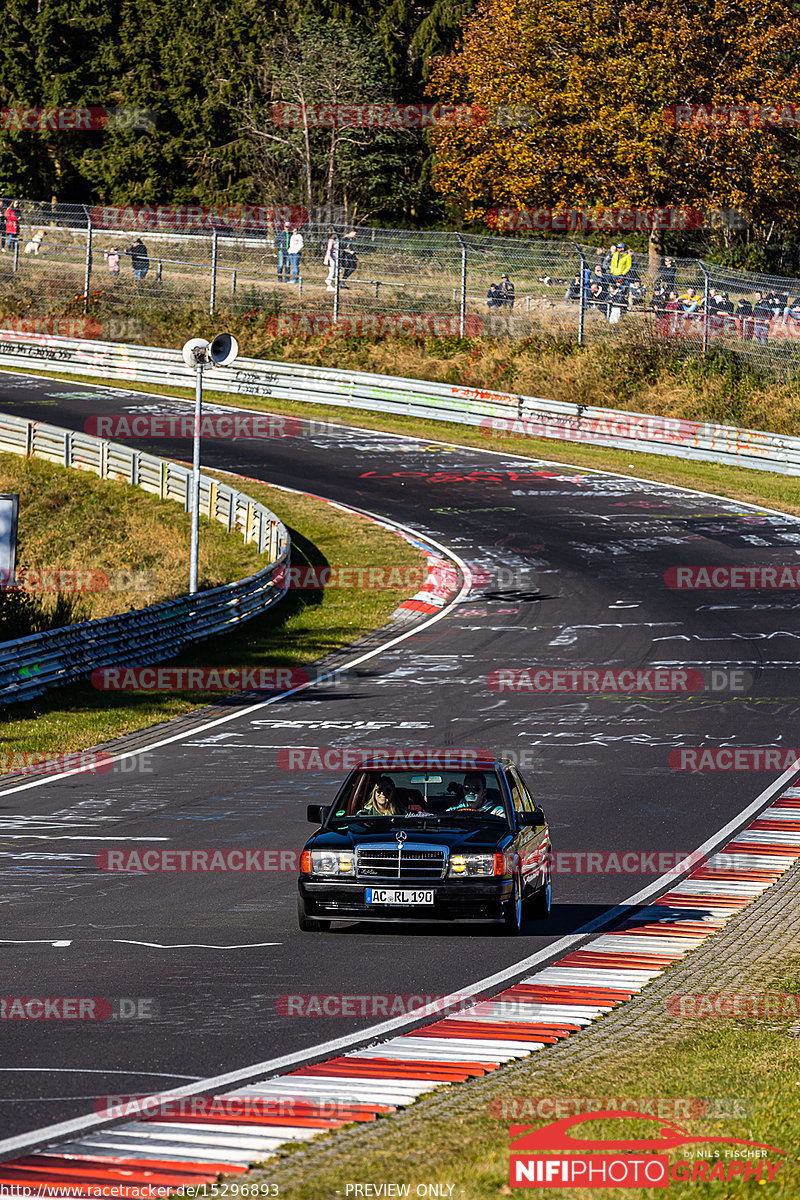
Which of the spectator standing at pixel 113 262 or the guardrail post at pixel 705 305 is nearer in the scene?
the guardrail post at pixel 705 305

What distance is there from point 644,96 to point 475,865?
4760cm

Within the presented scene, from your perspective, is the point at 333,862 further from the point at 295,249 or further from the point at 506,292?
the point at 295,249

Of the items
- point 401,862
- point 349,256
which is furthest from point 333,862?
point 349,256

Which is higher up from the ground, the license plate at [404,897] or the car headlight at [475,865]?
the car headlight at [475,865]

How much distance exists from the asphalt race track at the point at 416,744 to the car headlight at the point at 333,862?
1.67 ft

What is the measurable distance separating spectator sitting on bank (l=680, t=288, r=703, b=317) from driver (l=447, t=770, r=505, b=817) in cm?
3598

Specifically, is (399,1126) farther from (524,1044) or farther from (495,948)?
(495,948)

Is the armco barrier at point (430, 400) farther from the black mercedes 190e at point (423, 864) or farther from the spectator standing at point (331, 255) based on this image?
the black mercedes 190e at point (423, 864)


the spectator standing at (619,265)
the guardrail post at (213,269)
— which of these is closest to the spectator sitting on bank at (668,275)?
the spectator standing at (619,265)

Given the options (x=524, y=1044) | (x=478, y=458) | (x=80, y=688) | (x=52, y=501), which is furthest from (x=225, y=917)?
(x=478, y=458)

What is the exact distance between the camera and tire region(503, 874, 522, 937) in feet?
37.6

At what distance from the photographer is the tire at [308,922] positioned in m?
11.6

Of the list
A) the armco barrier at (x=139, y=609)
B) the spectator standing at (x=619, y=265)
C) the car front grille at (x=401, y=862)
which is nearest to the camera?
the car front grille at (x=401, y=862)

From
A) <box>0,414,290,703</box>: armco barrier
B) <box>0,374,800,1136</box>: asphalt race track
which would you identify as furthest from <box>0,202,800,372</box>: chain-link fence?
<box>0,414,290,703</box>: armco barrier
